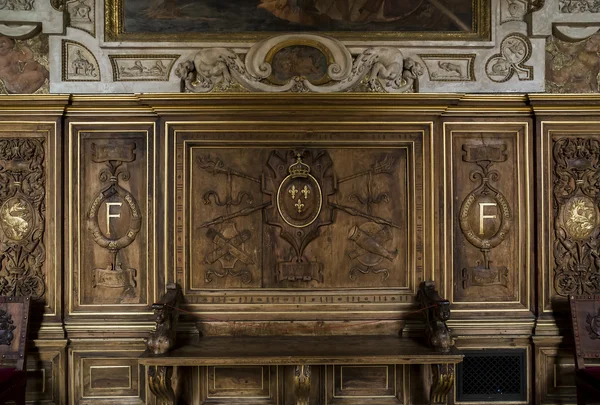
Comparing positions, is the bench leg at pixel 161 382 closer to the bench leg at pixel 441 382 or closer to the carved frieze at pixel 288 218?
the carved frieze at pixel 288 218

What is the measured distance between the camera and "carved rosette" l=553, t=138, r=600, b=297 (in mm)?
4738

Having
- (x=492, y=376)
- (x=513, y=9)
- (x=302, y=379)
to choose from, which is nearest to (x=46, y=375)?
(x=302, y=379)

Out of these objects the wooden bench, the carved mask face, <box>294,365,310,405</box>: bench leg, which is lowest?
<box>294,365,310,405</box>: bench leg

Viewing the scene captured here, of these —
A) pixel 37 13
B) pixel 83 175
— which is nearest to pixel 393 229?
pixel 83 175

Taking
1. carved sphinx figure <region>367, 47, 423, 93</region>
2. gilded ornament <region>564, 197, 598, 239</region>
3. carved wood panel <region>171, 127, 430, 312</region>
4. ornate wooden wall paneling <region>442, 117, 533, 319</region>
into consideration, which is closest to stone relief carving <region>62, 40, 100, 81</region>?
carved wood panel <region>171, 127, 430, 312</region>

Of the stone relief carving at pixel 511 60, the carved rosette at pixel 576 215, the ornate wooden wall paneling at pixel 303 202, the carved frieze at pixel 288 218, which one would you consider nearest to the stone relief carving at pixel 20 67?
the ornate wooden wall paneling at pixel 303 202

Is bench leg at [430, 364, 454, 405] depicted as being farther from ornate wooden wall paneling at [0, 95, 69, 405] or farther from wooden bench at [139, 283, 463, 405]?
ornate wooden wall paneling at [0, 95, 69, 405]

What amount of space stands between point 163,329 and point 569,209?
350 centimetres

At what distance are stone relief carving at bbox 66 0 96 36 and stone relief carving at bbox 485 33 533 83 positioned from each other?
3.38 metres

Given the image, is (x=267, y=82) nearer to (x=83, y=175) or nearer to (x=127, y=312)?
(x=83, y=175)

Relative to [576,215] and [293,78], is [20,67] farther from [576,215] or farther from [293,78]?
[576,215]

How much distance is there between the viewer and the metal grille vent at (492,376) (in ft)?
15.5

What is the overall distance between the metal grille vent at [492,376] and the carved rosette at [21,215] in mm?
3627

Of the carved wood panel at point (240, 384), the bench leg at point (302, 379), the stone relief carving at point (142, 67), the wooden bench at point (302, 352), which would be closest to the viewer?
Result: the wooden bench at point (302, 352)
